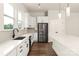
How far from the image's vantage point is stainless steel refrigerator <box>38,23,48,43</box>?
31.5 ft

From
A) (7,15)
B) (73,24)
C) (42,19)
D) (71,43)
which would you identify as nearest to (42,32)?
(42,19)

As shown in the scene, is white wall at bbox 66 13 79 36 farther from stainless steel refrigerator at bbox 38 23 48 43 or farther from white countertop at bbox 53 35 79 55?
white countertop at bbox 53 35 79 55

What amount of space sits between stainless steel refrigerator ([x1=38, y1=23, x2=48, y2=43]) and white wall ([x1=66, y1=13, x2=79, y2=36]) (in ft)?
5.54

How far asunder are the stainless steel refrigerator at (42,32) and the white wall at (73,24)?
5.54ft

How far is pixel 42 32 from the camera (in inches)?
381

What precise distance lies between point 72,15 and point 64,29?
4.67 feet

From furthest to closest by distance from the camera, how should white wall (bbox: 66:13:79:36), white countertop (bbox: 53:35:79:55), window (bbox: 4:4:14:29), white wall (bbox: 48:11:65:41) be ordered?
white wall (bbox: 66:13:79:36) → white wall (bbox: 48:11:65:41) → window (bbox: 4:4:14:29) → white countertop (bbox: 53:35:79:55)

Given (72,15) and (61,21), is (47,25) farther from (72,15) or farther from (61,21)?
(72,15)

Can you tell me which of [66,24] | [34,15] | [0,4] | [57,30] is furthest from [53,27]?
[0,4]

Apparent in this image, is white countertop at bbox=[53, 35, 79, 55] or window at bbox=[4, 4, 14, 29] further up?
window at bbox=[4, 4, 14, 29]

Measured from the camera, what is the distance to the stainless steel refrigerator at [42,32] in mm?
9594

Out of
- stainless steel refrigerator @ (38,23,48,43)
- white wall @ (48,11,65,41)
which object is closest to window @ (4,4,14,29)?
stainless steel refrigerator @ (38,23,48,43)

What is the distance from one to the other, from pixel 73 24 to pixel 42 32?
2.45 meters

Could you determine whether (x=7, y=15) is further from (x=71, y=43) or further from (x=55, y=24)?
(x=55, y=24)
